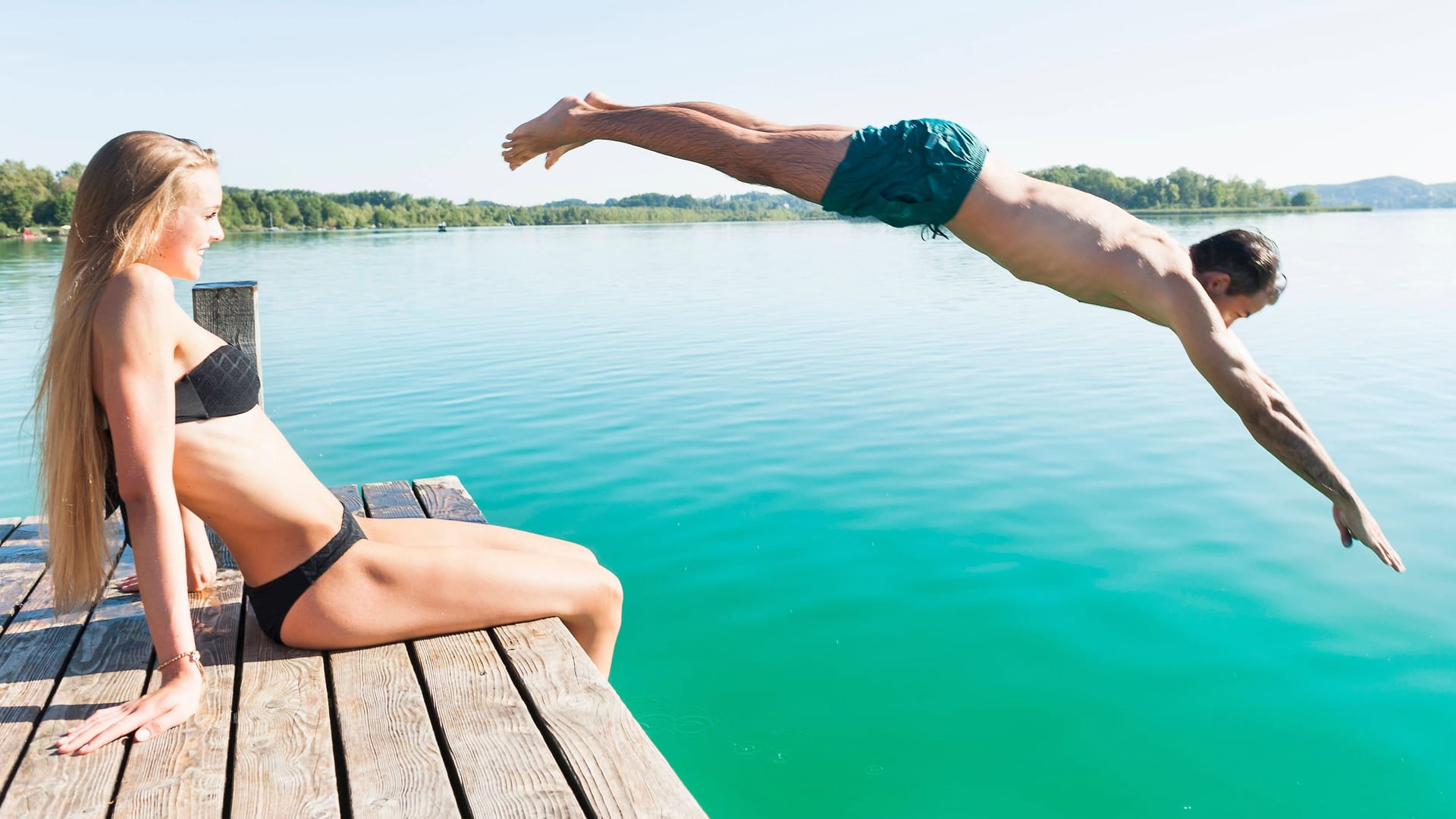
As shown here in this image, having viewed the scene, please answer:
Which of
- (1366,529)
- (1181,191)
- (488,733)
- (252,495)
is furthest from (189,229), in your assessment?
(1181,191)

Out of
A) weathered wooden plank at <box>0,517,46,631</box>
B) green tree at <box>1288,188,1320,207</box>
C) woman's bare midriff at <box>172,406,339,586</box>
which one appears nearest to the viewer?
woman's bare midriff at <box>172,406,339,586</box>

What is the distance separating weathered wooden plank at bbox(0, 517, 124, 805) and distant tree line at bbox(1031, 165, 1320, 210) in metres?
73.0

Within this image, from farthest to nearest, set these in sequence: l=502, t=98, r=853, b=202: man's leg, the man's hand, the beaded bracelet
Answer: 1. l=502, t=98, r=853, b=202: man's leg
2. the man's hand
3. the beaded bracelet

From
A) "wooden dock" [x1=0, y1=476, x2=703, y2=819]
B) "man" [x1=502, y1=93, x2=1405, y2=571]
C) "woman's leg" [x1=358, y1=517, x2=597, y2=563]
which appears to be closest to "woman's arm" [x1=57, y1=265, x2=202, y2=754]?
"wooden dock" [x1=0, y1=476, x2=703, y2=819]

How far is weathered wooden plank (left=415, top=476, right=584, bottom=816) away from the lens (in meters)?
2.46

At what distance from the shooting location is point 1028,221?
4.02m

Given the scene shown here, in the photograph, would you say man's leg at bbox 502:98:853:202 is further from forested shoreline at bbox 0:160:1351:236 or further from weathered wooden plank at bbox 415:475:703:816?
forested shoreline at bbox 0:160:1351:236

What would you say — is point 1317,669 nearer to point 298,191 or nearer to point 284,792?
point 284,792

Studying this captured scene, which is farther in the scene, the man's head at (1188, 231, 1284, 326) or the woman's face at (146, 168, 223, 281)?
the man's head at (1188, 231, 1284, 326)

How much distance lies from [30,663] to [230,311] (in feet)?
7.28

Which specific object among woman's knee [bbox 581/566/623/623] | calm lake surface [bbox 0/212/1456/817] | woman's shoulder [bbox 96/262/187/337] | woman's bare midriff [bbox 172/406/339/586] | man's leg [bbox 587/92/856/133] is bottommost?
calm lake surface [bbox 0/212/1456/817]

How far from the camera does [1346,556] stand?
7.83 metres

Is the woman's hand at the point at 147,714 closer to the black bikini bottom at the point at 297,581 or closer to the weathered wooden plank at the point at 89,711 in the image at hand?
the weathered wooden plank at the point at 89,711

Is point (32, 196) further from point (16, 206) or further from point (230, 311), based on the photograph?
point (230, 311)
